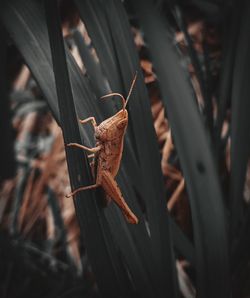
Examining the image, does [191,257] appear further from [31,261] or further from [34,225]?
[34,225]

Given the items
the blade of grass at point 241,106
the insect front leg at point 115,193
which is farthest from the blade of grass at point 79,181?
the blade of grass at point 241,106

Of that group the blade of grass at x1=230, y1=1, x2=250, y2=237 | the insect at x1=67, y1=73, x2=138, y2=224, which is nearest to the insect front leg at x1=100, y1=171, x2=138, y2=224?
the insect at x1=67, y1=73, x2=138, y2=224

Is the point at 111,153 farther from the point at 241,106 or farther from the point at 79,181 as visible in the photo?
the point at 241,106

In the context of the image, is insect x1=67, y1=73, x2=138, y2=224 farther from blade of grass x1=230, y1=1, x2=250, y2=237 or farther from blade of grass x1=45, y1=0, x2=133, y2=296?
blade of grass x1=230, y1=1, x2=250, y2=237

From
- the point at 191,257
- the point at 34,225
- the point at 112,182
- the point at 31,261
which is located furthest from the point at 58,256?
the point at 112,182

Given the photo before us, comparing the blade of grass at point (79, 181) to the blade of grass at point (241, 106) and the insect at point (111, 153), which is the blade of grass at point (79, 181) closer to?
the insect at point (111, 153)

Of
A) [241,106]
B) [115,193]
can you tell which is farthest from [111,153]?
[241,106]

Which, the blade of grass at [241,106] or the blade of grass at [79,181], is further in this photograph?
the blade of grass at [241,106]
